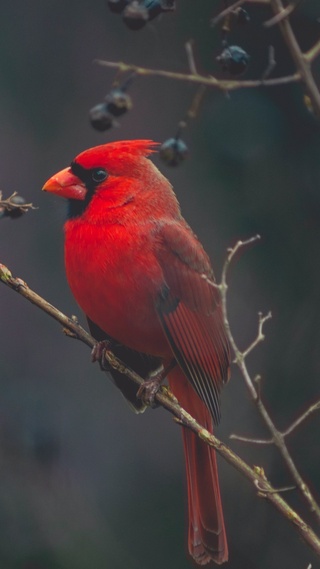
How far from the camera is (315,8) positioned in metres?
4.40

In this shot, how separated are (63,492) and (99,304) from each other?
1252mm

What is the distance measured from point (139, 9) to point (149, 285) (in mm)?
1021

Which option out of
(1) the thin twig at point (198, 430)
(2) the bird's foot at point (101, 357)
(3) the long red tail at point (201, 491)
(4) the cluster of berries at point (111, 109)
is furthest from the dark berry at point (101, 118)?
(3) the long red tail at point (201, 491)

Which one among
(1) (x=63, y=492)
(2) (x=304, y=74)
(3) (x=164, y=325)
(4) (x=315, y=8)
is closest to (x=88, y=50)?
(4) (x=315, y=8)

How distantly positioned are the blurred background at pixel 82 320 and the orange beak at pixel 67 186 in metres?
0.71

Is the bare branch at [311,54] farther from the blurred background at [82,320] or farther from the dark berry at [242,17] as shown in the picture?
the blurred background at [82,320]

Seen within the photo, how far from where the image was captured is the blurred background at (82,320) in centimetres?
378

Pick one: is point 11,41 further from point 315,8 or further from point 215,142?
point 315,8

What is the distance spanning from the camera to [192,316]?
307 cm

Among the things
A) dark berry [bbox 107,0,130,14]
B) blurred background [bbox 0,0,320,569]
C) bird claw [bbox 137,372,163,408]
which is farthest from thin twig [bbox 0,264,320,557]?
blurred background [bbox 0,0,320,569]

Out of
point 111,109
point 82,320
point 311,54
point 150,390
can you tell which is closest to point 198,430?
point 150,390

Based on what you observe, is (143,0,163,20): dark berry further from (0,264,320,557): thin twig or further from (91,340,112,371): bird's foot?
(91,340,112,371): bird's foot


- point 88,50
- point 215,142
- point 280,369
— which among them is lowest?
point 280,369

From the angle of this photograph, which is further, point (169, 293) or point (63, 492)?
point (63, 492)
